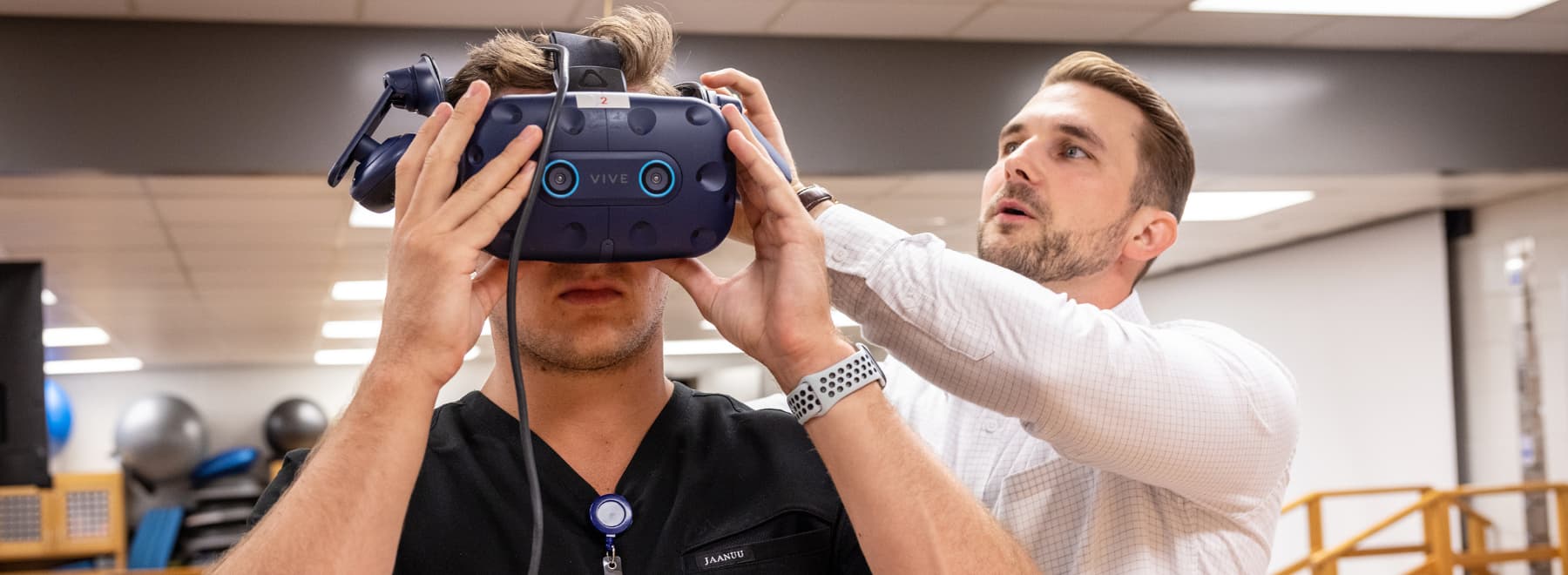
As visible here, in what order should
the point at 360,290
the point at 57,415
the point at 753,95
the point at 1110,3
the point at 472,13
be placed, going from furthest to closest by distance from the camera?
1. the point at 57,415
2. the point at 360,290
3. the point at 1110,3
4. the point at 472,13
5. the point at 753,95

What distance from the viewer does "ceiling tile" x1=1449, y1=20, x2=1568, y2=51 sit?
16.6ft

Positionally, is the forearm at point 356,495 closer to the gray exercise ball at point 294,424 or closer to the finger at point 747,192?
the finger at point 747,192

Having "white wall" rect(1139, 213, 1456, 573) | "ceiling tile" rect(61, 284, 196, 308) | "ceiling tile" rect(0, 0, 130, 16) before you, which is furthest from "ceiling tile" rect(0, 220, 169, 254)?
"white wall" rect(1139, 213, 1456, 573)

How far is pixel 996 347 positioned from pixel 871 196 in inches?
185

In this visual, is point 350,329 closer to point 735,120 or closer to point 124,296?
point 124,296

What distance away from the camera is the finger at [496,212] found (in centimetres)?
98

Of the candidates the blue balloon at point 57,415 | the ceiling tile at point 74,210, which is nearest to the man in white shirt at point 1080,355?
the ceiling tile at point 74,210

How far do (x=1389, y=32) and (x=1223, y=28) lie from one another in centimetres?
71

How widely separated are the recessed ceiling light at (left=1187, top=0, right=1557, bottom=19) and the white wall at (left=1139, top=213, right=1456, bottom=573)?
2.71m

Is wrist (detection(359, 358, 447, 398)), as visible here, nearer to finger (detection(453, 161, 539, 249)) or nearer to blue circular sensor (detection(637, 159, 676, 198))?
finger (detection(453, 161, 539, 249))

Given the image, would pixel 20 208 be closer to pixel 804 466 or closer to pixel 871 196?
pixel 871 196

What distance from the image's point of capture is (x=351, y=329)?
11250 millimetres

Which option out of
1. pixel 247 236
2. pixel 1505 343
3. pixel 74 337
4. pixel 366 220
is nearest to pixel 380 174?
pixel 366 220

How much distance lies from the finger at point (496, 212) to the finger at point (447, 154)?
0.04m
